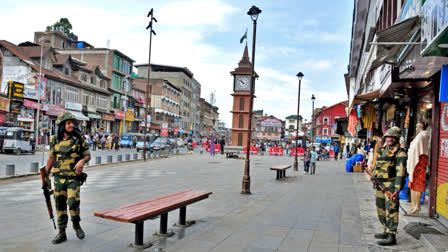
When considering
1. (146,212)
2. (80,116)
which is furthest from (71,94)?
(146,212)

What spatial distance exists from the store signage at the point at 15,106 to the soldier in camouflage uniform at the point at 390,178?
34.5 metres

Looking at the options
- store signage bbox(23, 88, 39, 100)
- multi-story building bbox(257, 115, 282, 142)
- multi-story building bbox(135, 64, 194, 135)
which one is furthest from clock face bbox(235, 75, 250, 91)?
multi-story building bbox(257, 115, 282, 142)

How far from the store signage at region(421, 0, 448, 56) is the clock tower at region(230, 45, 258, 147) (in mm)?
43273

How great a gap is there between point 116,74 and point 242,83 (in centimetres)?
1967

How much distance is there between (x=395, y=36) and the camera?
742cm

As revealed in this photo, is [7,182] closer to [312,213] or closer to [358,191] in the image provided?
[312,213]

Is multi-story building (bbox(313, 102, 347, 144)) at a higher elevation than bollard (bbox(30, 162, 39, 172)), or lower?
higher

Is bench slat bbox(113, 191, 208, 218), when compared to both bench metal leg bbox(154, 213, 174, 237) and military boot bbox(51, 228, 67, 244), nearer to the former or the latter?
bench metal leg bbox(154, 213, 174, 237)

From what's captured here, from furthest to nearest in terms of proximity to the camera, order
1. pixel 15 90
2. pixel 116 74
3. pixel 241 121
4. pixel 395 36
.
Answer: pixel 116 74
pixel 241 121
pixel 15 90
pixel 395 36

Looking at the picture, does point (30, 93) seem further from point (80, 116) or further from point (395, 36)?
point (395, 36)

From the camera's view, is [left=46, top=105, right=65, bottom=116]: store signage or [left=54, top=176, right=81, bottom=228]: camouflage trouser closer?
[left=54, top=176, right=81, bottom=228]: camouflage trouser

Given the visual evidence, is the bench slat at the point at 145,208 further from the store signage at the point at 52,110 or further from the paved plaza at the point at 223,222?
the store signage at the point at 52,110

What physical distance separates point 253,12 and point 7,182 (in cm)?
962

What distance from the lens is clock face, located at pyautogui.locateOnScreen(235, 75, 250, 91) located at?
50.0 m
